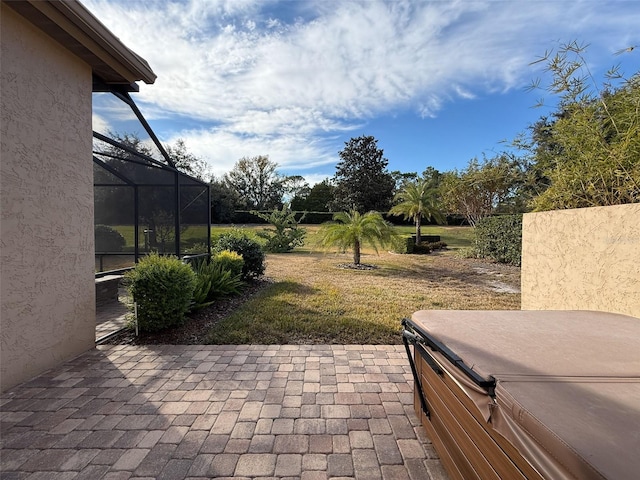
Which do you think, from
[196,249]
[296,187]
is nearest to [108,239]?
[196,249]

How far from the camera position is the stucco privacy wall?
263cm

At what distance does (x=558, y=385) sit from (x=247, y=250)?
22.5 feet

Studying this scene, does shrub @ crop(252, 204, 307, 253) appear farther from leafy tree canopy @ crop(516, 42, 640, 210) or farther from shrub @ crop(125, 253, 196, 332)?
leafy tree canopy @ crop(516, 42, 640, 210)

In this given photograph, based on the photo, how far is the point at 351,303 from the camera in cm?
553

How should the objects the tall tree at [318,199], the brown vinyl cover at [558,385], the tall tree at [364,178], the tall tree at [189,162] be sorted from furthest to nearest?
the tall tree at [318,199]
the tall tree at [364,178]
the tall tree at [189,162]
the brown vinyl cover at [558,385]

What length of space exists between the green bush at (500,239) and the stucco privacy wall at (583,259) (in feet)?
25.2

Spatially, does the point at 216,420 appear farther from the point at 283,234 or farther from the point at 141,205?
the point at 283,234

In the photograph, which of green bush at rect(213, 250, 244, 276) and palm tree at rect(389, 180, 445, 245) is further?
palm tree at rect(389, 180, 445, 245)

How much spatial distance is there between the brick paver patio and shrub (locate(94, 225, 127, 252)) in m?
3.11

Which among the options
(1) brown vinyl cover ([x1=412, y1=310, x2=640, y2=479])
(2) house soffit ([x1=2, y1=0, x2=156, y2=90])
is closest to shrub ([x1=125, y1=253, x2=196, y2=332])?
(2) house soffit ([x1=2, y1=0, x2=156, y2=90])

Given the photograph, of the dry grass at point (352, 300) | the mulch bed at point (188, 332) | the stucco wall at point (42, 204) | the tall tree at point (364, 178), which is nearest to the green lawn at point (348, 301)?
the dry grass at point (352, 300)

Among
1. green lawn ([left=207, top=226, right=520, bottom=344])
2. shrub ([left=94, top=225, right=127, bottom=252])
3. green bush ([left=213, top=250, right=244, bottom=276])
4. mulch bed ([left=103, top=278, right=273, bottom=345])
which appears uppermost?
shrub ([left=94, top=225, right=127, bottom=252])

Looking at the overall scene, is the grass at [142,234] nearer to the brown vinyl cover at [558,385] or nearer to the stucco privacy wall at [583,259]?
the brown vinyl cover at [558,385]

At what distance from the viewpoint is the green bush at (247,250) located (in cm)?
741
